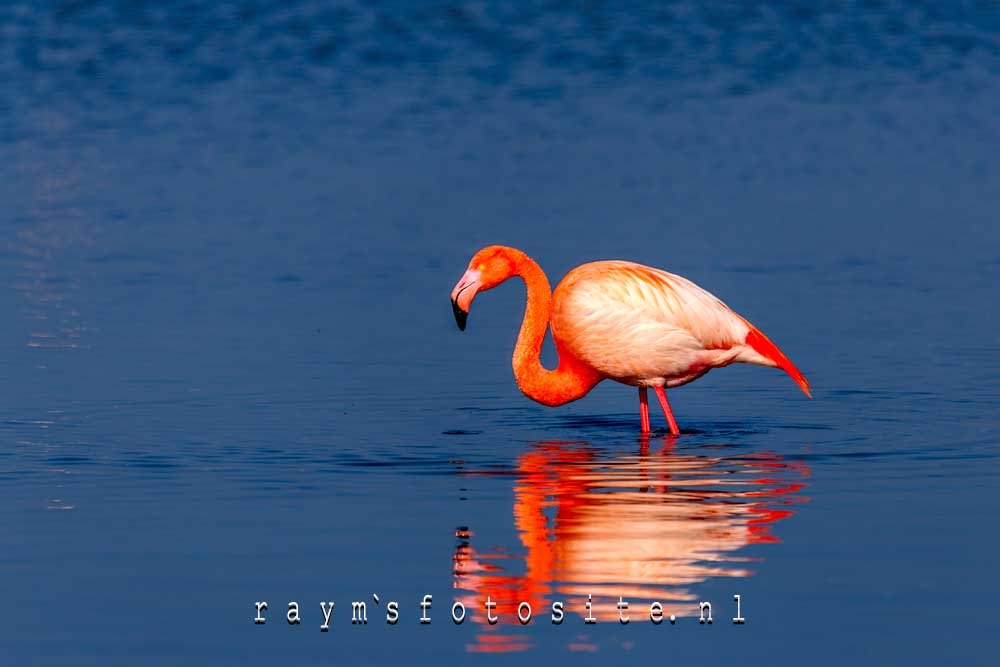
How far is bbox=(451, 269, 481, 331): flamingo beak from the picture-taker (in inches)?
401

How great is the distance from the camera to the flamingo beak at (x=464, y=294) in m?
10.2

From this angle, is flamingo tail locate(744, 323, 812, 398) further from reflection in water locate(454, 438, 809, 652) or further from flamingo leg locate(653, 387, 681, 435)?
reflection in water locate(454, 438, 809, 652)

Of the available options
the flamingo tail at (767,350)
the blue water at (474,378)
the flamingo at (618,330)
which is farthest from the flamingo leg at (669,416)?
the flamingo tail at (767,350)

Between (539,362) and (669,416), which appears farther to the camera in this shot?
(539,362)

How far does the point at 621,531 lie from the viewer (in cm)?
761

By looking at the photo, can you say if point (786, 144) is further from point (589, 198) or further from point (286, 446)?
point (286, 446)

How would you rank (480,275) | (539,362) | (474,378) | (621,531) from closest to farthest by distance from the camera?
(621,531)
(480,275)
(539,362)
(474,378)

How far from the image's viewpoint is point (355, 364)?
11672 millimetres

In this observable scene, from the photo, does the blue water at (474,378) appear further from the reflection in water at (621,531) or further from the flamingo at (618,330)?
the flamingo at (618,330)

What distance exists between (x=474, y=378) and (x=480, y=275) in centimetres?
128

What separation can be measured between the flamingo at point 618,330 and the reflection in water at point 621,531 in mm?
749

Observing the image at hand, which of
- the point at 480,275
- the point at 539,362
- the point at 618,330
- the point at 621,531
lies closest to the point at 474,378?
the point at 539,362

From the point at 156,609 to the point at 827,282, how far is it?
339 inches

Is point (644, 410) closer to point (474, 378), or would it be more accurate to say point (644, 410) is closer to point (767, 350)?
point (767, 350)
